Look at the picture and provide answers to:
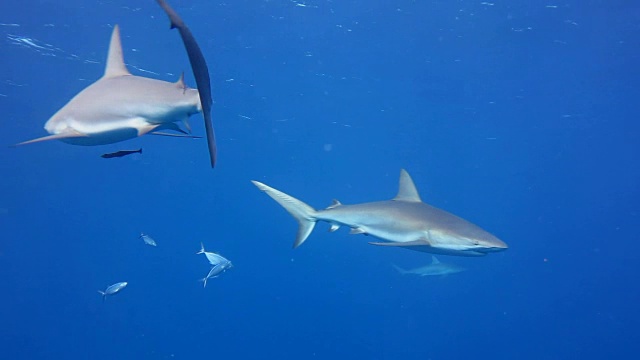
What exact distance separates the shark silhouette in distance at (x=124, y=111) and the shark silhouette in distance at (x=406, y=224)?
3444 mm

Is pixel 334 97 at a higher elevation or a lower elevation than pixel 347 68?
lower

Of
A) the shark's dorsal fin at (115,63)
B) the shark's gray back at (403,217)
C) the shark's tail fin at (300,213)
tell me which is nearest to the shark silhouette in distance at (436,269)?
the shark's tail fin at (300,213)

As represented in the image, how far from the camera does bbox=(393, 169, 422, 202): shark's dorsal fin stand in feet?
25.8

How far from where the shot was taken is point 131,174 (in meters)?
29.9

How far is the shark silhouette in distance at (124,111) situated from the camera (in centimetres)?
321

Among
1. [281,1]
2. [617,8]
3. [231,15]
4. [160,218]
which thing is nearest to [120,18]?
[231,15]

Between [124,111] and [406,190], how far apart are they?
565 cm

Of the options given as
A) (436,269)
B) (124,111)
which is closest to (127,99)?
(124,111)

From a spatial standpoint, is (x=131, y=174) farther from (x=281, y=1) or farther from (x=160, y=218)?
(x=281, y=1)

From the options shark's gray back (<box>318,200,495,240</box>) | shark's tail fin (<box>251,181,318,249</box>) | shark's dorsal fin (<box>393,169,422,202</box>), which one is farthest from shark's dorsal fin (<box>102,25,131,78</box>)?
shark's dorsal fin (<box>393,169,422,202</box>)

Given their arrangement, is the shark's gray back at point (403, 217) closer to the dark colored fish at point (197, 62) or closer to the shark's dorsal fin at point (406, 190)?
the shark's dorsal fin at point (406, 190)

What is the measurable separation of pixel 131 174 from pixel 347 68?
18.8 meters

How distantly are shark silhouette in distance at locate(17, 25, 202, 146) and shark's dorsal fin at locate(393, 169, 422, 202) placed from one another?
5106mm

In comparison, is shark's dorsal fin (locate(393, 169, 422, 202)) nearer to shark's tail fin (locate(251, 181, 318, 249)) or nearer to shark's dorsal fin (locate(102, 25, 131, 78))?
shark's tail fin (locate(251, 181, 318, 249))
